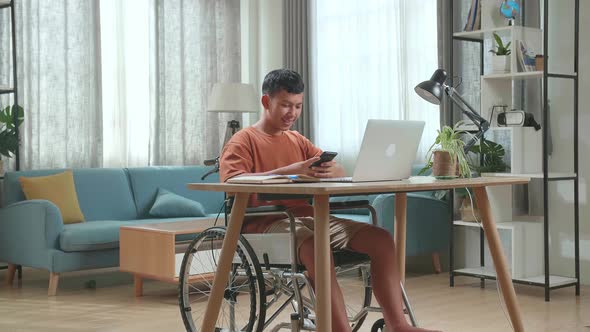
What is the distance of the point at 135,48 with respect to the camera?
260 inches

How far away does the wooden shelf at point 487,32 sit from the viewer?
4.96 meters

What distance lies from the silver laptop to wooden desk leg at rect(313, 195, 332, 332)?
20cm

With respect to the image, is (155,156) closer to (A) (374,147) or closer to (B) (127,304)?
(B) (127,304)

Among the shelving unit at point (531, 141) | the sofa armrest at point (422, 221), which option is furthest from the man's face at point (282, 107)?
the sofa armrest at point (422, 221)

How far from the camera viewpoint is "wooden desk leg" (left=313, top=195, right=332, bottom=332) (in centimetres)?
260

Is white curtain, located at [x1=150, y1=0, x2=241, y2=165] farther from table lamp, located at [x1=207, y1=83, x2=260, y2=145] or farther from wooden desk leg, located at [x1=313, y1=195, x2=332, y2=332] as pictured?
wooden desk leg, located at [x1=313, y1=195, x2=332, y2=332]

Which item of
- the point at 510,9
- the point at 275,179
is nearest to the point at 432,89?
the point at 275,179

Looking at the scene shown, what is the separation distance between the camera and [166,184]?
6242 millimetres

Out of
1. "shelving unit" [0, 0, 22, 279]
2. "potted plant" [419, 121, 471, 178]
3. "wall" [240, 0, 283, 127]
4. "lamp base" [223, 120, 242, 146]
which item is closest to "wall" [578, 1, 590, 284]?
"potted plant" [419, 121, 471, 178]

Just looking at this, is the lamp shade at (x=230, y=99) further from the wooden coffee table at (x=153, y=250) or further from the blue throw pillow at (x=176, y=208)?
the wooden coffee table at (x=153, y=250)

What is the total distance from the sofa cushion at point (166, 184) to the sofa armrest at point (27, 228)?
3.06 ft

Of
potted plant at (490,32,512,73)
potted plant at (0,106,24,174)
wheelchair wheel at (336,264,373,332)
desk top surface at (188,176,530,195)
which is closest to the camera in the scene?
desk top surface at (188,176,530,195)

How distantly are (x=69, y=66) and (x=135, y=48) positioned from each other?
58cm

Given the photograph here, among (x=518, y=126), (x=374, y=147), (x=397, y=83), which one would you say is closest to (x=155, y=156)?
(x=397, y=83)
